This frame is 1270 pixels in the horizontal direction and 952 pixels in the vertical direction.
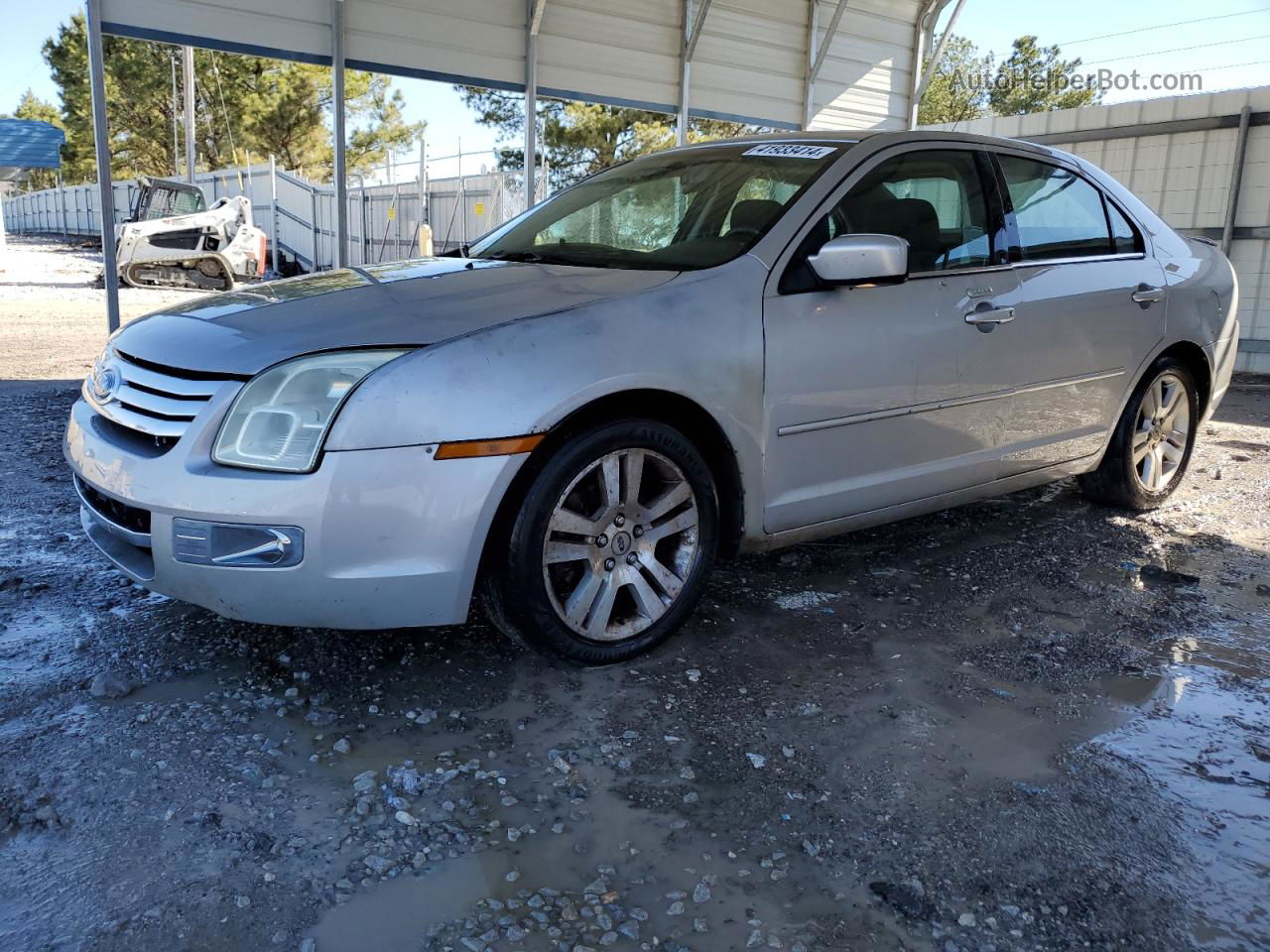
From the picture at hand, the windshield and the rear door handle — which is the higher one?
the windshield

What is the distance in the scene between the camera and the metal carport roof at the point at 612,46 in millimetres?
7438

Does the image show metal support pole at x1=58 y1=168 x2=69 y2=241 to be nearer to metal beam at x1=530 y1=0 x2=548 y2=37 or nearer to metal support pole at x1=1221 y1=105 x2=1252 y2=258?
metal beam at x1=530 y1=0 x2=548 y2=37

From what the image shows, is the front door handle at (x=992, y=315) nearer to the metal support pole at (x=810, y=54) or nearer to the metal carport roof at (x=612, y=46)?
the metal carport roof at (x=612, y=46)

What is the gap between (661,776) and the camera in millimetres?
2527

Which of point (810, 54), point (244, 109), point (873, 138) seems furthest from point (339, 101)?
point (244, 109)

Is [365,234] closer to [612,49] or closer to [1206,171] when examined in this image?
[612,49]

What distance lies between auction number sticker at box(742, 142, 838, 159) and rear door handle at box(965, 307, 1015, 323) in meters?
0.78

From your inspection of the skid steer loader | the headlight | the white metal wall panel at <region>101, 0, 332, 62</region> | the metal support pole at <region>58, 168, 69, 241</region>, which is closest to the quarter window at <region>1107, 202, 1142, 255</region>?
the headlight

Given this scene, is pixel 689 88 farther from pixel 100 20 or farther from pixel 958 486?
pixel 958 486

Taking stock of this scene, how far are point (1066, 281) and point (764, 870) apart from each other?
2.94m

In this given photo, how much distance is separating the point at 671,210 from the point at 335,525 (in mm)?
1870

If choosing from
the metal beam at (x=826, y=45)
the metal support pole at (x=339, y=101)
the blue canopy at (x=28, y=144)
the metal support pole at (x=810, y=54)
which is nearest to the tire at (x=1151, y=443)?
the metal support pole at (x=339, y=101)

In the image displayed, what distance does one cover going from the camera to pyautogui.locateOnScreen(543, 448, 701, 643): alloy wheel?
2947 millimetres

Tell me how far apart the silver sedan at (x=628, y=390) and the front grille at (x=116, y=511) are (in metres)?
0.01
